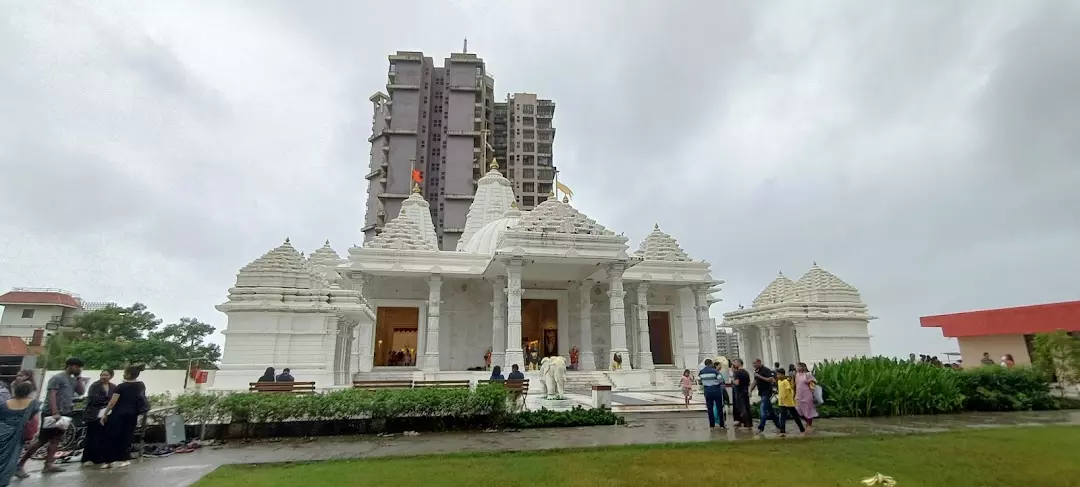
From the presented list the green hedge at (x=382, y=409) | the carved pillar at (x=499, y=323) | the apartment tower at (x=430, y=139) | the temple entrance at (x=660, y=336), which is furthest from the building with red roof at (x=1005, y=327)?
the apartment tower at (x=430, y=139)

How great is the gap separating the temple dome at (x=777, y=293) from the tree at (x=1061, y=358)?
9.30 m

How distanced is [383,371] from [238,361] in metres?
7.56

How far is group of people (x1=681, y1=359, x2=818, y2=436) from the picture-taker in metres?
9.74

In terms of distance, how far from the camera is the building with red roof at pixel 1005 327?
19.6 m

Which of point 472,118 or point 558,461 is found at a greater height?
point 472,118

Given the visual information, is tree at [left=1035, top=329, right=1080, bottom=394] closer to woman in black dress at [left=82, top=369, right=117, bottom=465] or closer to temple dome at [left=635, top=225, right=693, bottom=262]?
temple dome at [left=635, top=225, right=693, bottom=262]

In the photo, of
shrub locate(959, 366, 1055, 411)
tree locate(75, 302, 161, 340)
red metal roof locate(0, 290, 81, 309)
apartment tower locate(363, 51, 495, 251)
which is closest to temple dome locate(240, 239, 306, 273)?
shrub locate(959, 366, 1055, 411)

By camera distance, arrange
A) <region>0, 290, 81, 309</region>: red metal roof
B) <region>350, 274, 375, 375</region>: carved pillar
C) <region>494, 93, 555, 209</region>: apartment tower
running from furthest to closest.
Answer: <region>494, 93, 555, 209</region>: apartment tower, <region>0, 290, 81, 309</region>: red metal roof, <region>350, 274, 375, 375</region>: carved pillar

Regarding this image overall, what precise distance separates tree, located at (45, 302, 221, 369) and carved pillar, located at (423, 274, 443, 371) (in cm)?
2185

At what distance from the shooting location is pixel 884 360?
13375 millimetres

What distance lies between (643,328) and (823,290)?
8.39 metres

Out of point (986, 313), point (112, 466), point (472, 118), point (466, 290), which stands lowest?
point (112, 466)

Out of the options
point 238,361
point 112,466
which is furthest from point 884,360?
point 238,361

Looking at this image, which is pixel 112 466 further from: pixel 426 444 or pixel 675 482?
pixel 675 482
